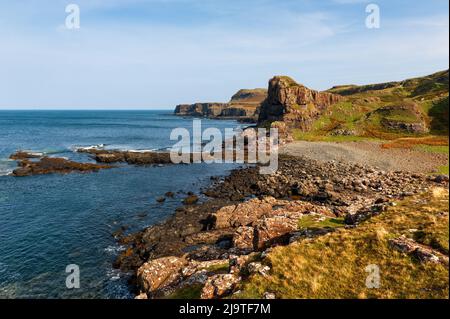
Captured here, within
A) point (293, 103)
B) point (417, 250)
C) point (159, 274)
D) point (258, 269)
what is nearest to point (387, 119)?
point (293, 103)

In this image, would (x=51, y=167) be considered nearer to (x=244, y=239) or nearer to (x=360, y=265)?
(x=244, y=239)

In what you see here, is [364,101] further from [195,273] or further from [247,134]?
[195,273]

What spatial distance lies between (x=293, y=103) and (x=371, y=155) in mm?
57318

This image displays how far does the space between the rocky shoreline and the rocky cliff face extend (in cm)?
5205

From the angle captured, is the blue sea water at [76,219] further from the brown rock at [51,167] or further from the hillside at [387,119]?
the hillside at [387,119]

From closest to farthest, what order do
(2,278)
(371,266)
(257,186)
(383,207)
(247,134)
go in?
(371,266)
(383,207)
(2,278)
(257,186)
(247,134)

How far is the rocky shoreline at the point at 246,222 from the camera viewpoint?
20.0 m

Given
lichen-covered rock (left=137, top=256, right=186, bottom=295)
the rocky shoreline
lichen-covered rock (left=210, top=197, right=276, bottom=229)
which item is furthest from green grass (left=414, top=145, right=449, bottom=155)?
lichen-covered rock (left=137, top=256, right=186, bottom=295)

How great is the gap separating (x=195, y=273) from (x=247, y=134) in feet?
306

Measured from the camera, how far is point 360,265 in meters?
15.7

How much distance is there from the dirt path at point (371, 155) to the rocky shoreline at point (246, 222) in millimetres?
4752

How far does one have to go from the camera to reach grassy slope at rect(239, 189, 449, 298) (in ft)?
44.5

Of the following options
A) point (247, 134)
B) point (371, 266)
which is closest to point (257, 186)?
point (371, 266)

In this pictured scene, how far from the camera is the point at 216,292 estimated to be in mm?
15891
